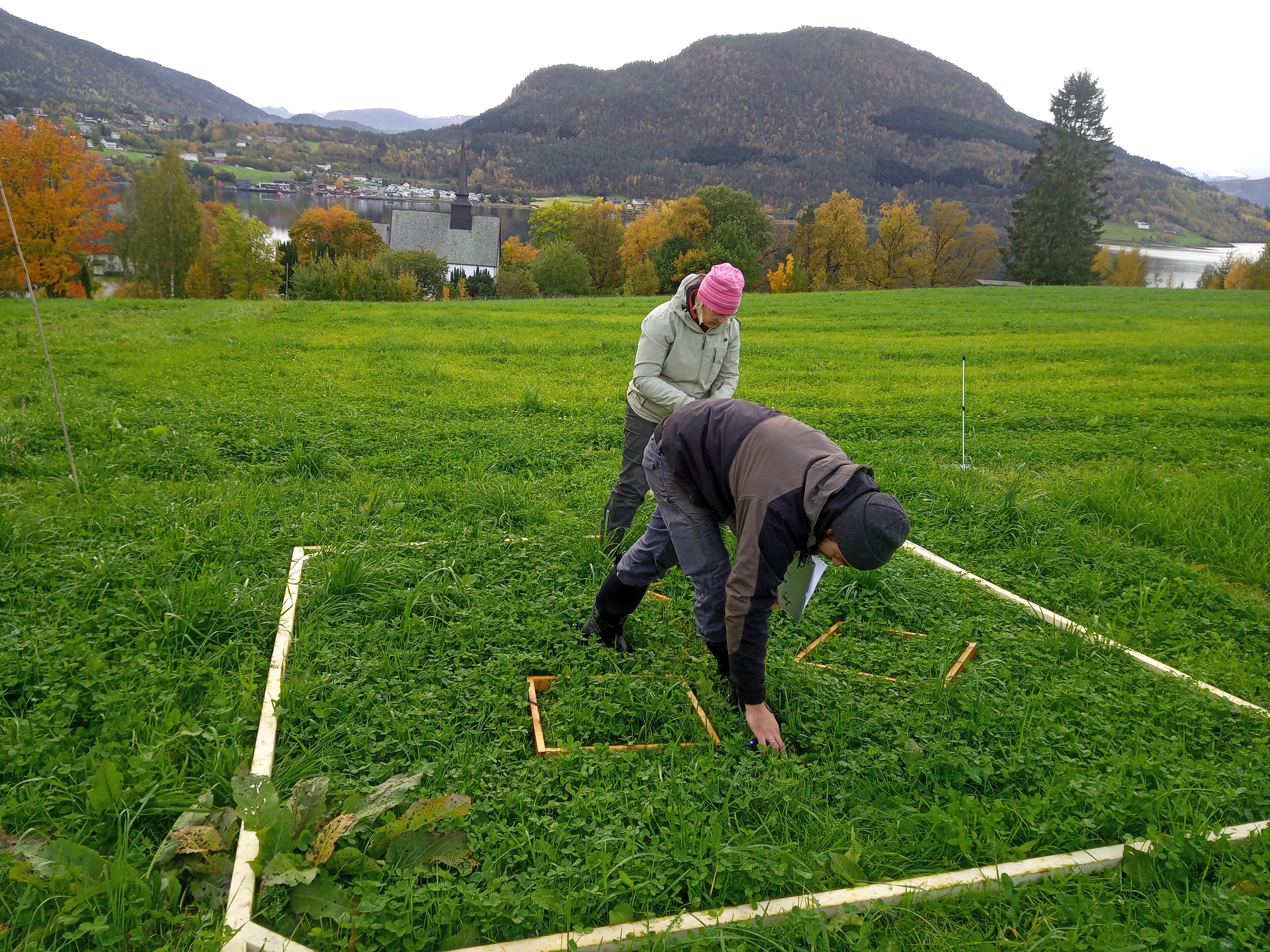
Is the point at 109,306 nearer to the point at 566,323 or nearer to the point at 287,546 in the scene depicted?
the point at 566,323

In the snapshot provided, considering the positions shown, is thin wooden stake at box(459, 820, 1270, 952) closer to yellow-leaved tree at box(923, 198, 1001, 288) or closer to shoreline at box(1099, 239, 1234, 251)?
yellow-leaved tree at box(923, 198, 1001, 288)

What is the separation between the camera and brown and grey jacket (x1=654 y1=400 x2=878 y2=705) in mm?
2557

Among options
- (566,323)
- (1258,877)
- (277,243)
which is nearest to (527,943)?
(1258,877)

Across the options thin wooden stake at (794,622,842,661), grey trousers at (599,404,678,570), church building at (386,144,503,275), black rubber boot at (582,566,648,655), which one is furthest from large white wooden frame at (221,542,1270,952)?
church building at (386,144,503,275)

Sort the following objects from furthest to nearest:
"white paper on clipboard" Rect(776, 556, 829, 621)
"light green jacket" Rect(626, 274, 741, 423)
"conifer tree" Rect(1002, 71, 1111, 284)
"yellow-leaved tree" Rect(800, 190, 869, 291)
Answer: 1. "yellow-leaved tree" Rect(800, 190, 869, 291)
2. "conifer tree" Rect(1002, 71, 1111, 284)
3. "light green jacket" Rect(626, 274, 741, 423)
4. "white paper on clipboard" Rect(776, 556, 829, 621)

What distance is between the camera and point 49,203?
2772cm

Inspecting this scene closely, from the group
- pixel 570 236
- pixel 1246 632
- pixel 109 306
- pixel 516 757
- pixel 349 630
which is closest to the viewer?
pixel 516 757

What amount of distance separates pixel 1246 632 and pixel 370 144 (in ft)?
627

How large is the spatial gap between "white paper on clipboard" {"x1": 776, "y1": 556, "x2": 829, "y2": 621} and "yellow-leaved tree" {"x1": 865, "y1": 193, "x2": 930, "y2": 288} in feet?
169

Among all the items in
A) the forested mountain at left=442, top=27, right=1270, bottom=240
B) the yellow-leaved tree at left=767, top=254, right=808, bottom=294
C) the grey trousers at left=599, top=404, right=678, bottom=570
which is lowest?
the grey trousers at left=599, top=404, right=678, bottom=570

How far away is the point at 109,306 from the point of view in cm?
1756

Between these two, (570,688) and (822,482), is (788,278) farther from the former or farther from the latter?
(822,482)

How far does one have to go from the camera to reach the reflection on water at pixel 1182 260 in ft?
192

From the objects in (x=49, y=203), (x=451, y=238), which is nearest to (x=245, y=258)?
(x=49, y=203)
